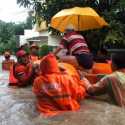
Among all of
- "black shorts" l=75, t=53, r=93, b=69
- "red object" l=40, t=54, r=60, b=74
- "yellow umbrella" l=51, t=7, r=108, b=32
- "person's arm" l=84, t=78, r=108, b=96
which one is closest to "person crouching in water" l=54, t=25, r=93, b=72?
"black shorts" l=75, t=53, r=93, b=69

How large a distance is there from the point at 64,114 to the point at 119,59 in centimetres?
130

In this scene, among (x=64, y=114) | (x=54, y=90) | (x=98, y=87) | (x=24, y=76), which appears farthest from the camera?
(x=24, y=76)

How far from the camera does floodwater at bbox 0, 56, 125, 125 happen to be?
576 centimetres

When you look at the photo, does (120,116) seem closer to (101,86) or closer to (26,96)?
(101,86)

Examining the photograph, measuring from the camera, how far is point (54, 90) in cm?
646

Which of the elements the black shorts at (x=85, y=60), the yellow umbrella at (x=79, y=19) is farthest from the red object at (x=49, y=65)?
the yellow umbrella at (x=79, y=19)

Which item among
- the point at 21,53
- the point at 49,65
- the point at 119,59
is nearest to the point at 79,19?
the point at 21,53

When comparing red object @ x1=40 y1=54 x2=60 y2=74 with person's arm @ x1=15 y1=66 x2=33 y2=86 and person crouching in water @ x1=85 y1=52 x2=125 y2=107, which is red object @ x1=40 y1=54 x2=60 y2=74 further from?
person's arm @ x1=15 y1=66 x2=33 y2=86

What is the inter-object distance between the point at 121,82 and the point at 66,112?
1.06 metres

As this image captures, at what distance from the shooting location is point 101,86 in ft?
23.2

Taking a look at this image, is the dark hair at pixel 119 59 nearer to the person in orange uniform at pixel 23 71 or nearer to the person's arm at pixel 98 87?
the person's arm at pixel 98 87

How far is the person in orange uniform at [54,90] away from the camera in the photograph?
253 inches

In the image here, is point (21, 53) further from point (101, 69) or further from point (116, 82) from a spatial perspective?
point (116, 82)

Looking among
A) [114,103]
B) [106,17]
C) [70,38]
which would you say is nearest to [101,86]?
[114,103]
